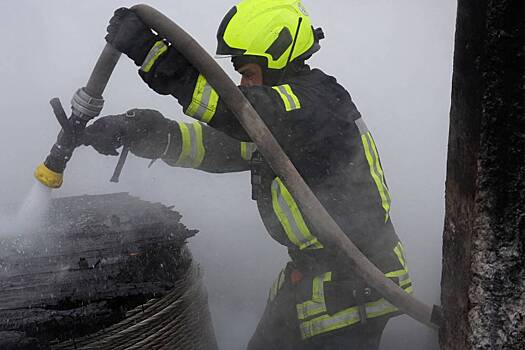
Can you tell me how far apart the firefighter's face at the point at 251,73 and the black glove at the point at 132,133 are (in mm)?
516

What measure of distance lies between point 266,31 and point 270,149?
26.7 inches

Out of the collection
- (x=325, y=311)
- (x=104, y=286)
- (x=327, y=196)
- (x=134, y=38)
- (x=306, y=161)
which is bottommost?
(x=325, y=311)

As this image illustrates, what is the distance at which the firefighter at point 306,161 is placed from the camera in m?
2.47

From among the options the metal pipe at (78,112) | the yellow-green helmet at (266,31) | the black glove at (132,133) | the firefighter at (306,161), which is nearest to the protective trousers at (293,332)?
the firefighter at (306,161)

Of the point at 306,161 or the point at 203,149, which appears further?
the point at 203,149

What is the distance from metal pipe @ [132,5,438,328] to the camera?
6.75ft

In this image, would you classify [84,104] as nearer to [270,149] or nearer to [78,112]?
[78,112]

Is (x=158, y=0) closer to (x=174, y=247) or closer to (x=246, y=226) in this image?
(x=246, y=226)

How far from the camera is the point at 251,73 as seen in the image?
262 centimetres

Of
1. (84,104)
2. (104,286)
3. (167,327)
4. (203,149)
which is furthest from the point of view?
(203,149)

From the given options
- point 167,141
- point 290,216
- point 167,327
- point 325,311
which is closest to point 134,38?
point 167,141

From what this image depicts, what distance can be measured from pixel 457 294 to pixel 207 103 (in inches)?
45.8

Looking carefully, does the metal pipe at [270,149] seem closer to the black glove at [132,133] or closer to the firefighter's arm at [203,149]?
the black glove at [132,133]

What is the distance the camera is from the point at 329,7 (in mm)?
4500
